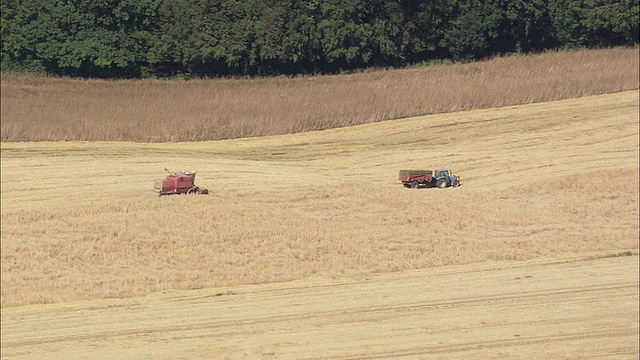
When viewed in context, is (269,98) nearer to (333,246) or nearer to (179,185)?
(179,185)

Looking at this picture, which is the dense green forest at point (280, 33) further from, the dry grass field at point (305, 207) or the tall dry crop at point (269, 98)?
the dry grass field at point (305, 207)

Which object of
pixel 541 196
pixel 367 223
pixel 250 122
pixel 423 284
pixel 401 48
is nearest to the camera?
pixel 423 284

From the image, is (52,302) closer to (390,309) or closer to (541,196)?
(390,309)

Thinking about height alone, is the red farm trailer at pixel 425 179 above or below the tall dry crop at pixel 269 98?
below

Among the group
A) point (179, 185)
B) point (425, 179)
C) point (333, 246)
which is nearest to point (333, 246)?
point (333, 246)

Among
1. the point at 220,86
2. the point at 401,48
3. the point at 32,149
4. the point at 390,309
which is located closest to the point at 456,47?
the point at 401,48

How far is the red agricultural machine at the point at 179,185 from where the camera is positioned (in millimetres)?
37719

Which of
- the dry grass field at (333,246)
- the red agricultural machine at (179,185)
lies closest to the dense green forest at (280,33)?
the dry grass field at (333,246)

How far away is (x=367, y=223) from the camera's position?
120 feet

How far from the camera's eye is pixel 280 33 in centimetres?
5175

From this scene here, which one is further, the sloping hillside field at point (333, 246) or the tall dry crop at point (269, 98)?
the tall dry crop at point (269, 98)

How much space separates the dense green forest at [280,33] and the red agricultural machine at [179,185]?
1315 centimetres

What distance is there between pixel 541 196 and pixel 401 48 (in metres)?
16.6

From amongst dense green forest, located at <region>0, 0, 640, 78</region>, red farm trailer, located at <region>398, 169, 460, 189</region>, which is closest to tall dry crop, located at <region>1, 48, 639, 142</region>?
dense green forest, located at <region>0, 0, 640, 78</region>
